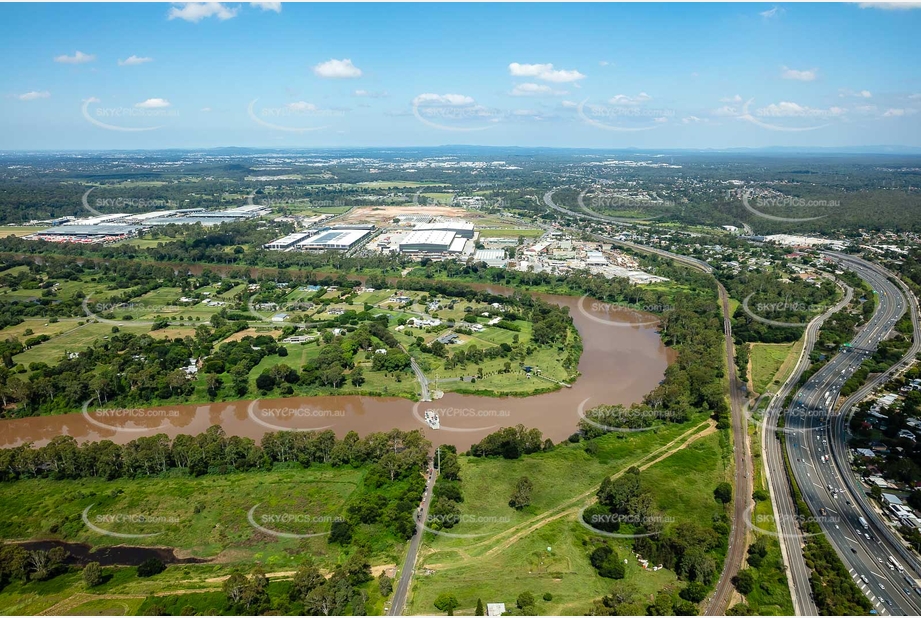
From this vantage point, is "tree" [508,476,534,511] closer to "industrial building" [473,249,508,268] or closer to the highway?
the highway

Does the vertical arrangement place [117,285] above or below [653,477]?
above

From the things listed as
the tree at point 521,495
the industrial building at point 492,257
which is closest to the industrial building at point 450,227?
the industrial building at point 492,257

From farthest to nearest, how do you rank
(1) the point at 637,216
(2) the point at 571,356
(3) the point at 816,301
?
(1) the point at 637,216, (3) the point at 816,301, (2) the point at 571,356

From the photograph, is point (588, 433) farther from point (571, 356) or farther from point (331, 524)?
point (331, 524)

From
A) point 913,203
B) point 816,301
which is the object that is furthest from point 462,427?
point 913,203

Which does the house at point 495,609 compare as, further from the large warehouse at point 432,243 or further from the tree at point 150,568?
the large warehouse at point 432,243

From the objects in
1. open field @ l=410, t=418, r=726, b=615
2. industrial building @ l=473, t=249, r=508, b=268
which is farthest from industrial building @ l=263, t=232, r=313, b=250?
open field @ l=410, t=418, r=726, b=615
